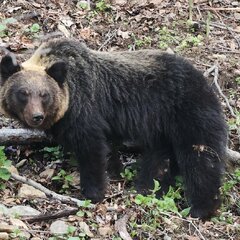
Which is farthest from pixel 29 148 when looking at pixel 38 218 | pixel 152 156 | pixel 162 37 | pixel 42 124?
pixel 162 37

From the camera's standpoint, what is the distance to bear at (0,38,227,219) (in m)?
7.01

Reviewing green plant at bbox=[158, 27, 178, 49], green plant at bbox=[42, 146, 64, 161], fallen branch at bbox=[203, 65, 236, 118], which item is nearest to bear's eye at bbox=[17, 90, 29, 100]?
Result: green plant at bbox=[42, 146, 64, 161]

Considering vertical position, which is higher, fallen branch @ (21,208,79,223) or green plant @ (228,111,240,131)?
fallen branch @ (21,208,79,223)

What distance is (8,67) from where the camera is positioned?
6.98m

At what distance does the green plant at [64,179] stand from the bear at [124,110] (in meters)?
0.27

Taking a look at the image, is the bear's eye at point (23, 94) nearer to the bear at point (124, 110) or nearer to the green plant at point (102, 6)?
the bear at point (124, 110)

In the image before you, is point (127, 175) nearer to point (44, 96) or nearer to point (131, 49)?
point (44, 96)

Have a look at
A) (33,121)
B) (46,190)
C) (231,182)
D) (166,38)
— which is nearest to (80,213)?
(46,190)

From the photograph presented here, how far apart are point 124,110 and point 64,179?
1.17 metres

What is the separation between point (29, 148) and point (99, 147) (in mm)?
1234

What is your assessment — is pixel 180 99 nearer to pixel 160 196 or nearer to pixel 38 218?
pixel 160 196

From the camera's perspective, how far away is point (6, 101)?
708 centimetres

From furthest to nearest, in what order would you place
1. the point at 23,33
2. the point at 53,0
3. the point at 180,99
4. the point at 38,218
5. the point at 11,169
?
the point at 53,0
the point at 23,33
the point at 180,99
the point at 11,169
the point at 38,218

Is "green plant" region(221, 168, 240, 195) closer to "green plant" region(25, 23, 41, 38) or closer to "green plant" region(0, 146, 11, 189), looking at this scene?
"green plant" region(0, 146, 11, 189)
